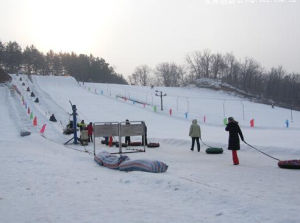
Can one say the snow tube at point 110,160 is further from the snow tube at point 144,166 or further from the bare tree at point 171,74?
the bare tree at point 171,74

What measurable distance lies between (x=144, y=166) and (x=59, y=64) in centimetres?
12692

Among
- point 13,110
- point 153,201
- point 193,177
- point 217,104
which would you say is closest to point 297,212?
point 153,201

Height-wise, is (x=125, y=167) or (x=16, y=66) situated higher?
(x=16, y=66)

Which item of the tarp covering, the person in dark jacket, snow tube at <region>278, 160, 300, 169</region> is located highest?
the person in dark jacket

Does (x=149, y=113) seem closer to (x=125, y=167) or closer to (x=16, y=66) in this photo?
(x=125, y=167)

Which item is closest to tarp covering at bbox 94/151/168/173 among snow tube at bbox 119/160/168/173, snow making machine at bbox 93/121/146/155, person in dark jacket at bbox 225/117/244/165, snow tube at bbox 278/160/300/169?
snow tube at bbox 119/160/168/173

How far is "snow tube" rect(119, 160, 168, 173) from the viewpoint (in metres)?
9.23

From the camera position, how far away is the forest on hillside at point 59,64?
11138cm

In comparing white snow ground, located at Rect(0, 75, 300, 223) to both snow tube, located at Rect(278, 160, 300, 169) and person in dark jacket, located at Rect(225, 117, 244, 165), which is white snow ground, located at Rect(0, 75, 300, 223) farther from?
person in dark jacket, located at Rect(225, 117, 244, 165)

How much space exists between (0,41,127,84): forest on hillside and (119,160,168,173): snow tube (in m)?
108

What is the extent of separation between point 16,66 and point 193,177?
113 metres

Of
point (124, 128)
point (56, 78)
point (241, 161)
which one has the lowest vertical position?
point (241, 161)

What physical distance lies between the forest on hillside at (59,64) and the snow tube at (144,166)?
10822 centimetres

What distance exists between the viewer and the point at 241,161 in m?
12.4
